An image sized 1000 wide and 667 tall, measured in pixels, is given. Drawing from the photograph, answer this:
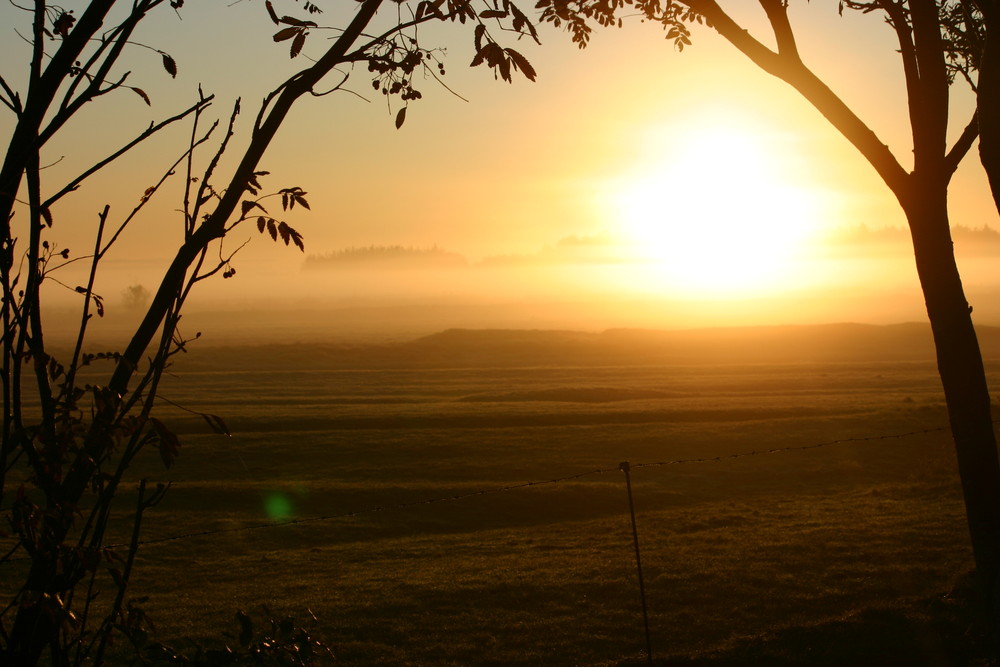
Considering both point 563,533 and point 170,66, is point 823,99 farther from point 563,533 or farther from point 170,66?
point 563,533

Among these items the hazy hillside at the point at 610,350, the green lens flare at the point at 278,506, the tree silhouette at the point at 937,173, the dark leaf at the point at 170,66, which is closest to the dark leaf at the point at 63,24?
the dark leaf at the point at 170,66

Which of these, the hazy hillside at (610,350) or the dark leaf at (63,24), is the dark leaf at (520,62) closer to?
the dark leaf at (63,24)

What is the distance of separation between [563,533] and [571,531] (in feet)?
1.09

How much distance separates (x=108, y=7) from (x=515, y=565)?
730 inches

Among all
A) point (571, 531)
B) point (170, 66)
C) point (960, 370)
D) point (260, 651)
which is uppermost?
point (170, 66)

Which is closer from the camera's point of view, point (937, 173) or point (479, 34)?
point (479, 34)

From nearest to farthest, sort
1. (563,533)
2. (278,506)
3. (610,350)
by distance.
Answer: (563,533), (278,506), (610,350)

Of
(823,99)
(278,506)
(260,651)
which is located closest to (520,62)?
(260,651)

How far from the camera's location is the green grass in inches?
552

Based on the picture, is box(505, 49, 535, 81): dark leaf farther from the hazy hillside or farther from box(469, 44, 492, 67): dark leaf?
the hazy hillside

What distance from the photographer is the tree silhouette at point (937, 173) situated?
9.10 meters

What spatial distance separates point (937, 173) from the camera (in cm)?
943

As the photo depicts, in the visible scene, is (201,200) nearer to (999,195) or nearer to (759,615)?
(999,195)

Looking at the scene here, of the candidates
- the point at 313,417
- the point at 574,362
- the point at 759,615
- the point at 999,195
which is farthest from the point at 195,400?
the point at 999,195
